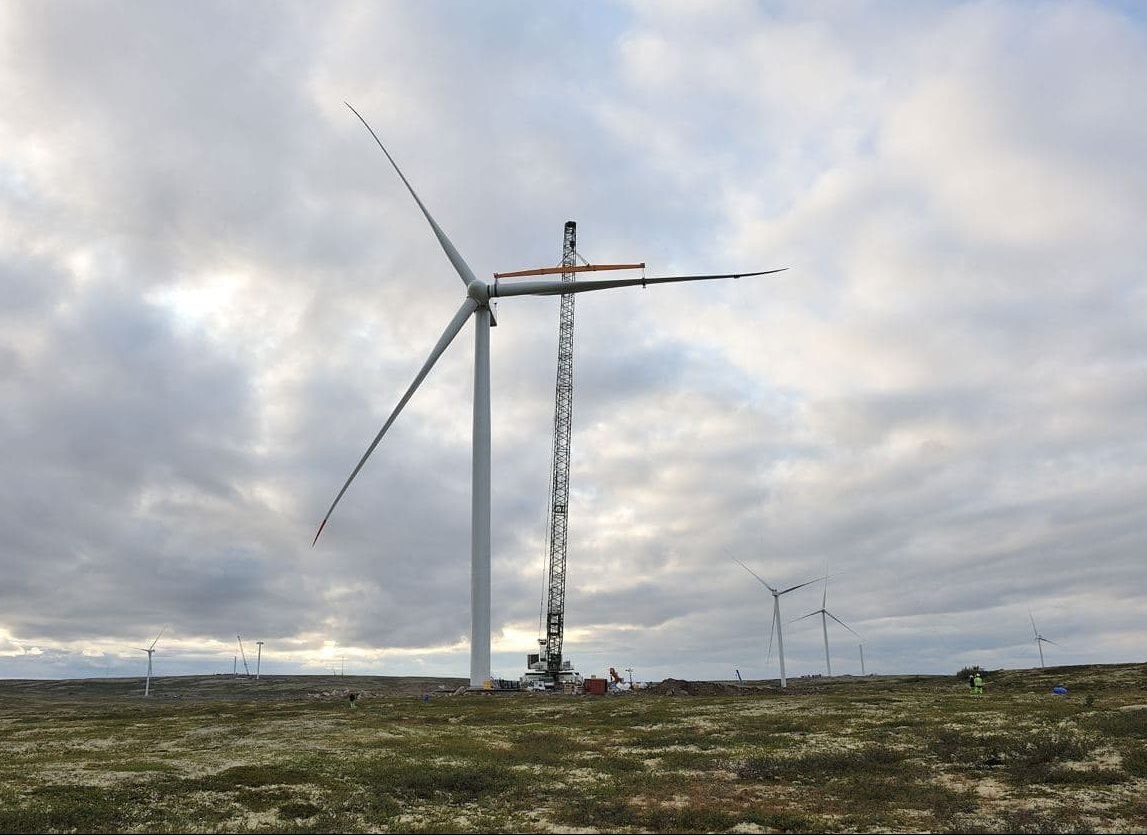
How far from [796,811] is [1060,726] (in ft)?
111

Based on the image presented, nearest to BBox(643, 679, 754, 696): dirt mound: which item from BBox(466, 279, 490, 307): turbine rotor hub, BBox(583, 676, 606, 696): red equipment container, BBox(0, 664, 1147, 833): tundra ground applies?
BBox(583, 676, 606, 696): red equipment container

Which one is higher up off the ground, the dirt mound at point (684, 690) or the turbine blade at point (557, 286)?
the turbine blade at point (557, 286)

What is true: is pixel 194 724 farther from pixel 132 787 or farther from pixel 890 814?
pixel 890 814

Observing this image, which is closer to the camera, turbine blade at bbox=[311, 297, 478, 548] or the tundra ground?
the tundra ground

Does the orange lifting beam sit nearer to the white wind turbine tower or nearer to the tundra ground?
the white wind turbine tower

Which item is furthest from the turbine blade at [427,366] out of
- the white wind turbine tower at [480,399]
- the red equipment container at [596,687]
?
the red equipment container at [596,687]

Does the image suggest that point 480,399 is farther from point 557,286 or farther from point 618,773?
point 618,773

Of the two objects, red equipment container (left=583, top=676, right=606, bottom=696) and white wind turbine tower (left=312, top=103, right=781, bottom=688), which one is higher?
white wind turbine tower (left=312, top=103, right=781, bottom=688)

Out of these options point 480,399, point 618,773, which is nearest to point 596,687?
point 480,399

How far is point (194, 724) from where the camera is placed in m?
87.9

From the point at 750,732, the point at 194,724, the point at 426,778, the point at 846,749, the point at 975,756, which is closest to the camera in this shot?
the point at 426,778

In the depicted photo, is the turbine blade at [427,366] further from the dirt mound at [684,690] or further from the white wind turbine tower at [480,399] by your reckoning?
the dirt mound at [684,690]

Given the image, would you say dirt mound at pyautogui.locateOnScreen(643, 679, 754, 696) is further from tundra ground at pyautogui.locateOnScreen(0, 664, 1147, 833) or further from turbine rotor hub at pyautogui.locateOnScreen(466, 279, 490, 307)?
turbine rotor hub at pyautogui.locateOnScreen(466, 279, 490, 307)

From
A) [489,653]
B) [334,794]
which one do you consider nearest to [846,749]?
[334,794]
